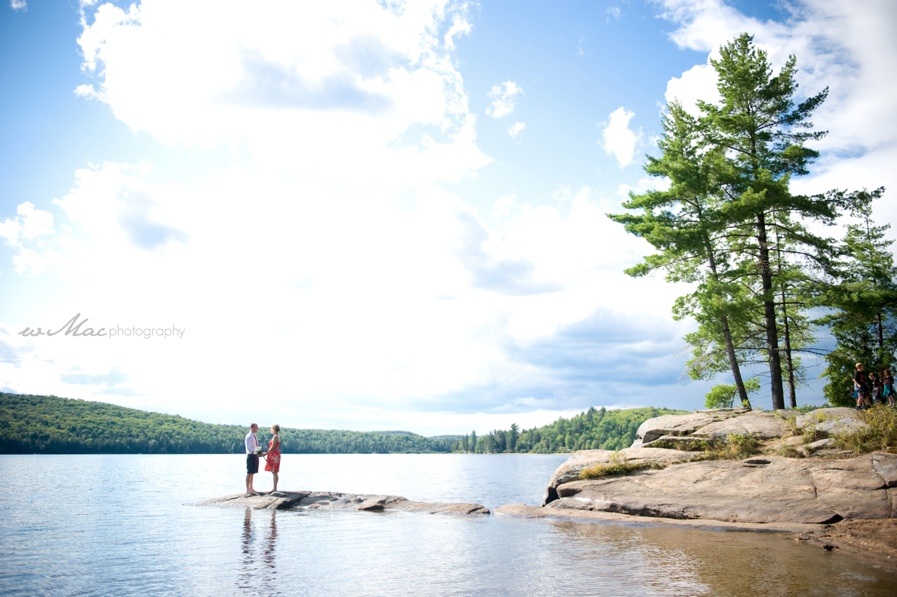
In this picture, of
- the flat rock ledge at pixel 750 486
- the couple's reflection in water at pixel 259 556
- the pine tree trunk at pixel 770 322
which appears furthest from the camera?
the pine tree trunk at pixel 770 322

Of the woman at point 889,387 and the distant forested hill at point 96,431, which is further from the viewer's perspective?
the distant forested hill at point 96,431

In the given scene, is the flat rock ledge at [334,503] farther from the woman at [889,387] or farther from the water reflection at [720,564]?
the woman at [889,387]

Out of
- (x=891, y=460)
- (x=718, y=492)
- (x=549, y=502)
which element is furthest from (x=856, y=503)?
(x=549, y=502)

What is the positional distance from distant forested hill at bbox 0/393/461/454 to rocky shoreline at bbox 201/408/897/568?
9749 cm

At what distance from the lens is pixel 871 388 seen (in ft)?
84.8

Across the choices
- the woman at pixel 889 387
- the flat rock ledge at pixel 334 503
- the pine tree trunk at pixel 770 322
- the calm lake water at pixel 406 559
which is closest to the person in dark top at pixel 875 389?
the woman at pixel 889 387

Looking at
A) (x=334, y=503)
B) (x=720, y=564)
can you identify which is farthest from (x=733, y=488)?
(x=334, y=503)

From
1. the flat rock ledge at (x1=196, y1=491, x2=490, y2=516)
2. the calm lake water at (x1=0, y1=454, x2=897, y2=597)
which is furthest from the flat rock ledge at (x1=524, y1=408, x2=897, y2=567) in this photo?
the flat rock ledge at (x1=196, y1=491, x2=490, y2=516)

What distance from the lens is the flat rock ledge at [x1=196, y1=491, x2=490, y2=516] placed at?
23078 millimetres

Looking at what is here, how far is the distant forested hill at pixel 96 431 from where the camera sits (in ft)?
398

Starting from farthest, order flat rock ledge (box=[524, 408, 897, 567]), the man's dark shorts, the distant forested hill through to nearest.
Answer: the distant forested hill
the man's dark shorts
flat rock ledge (box=[524, 408, 897, 567])

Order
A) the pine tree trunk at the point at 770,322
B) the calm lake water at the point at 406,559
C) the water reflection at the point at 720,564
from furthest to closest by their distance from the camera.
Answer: the pine tree trunk at the point at 770,322 → the calm lake water at the point at 406,559 → the water reflection at the point at 720,564

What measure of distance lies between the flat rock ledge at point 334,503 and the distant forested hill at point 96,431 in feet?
299

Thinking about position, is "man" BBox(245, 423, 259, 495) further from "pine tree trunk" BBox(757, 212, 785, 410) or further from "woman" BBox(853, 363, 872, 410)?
"woman" BBox(853, 363, 872, 410)
